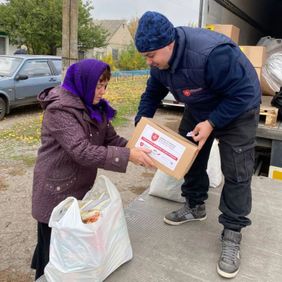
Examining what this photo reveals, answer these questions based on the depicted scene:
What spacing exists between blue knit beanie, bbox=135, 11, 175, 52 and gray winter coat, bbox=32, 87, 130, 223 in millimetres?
458

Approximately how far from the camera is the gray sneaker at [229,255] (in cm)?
206

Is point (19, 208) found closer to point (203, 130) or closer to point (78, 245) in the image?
point (78, 245)

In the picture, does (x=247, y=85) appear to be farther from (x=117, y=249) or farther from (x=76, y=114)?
(x=117, y=249)

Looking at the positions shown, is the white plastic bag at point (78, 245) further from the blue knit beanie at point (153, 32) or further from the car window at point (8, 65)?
the car window at point (8, 65)

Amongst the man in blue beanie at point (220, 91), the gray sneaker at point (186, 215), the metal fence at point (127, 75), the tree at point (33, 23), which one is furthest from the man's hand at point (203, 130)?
the tree at point (33, 23)

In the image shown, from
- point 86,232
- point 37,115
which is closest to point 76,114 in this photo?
point 86,232

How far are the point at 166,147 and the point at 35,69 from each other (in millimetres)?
7975

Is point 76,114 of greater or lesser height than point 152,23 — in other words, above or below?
below

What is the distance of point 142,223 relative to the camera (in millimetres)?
2615

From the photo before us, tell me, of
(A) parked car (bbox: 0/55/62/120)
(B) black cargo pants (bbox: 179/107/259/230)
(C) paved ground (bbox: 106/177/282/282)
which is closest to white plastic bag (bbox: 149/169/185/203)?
(C) paved ground (bbox: 106/177/282/282)

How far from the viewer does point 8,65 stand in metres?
8.93

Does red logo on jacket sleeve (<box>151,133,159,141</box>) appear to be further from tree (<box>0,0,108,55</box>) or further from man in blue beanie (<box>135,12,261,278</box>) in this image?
tree (<box>0,0,108,55</box>)

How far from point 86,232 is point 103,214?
6.3 inches

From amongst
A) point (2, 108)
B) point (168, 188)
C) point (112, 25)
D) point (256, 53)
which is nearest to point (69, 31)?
point (256, 53)
